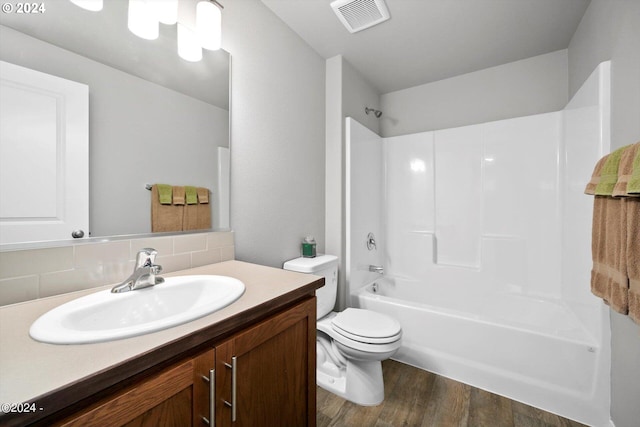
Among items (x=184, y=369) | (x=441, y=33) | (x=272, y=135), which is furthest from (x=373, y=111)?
(x=184, y=369)

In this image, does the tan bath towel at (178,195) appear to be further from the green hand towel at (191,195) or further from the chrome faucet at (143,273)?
the chrome faucet at (143,273)

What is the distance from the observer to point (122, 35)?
1.04 m

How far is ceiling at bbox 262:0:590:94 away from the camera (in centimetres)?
169

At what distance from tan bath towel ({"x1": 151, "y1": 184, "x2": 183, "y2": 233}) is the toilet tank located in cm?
79

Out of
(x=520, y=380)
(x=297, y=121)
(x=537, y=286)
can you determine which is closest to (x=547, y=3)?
(x=297, y=121)

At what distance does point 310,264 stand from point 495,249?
1704 mm

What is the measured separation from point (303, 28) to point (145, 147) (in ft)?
4.80

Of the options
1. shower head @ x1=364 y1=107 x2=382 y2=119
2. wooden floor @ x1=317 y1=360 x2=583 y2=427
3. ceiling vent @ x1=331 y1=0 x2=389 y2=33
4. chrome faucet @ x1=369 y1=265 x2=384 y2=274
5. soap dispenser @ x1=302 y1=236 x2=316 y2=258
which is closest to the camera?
wooden floor @ x1=317 y1=360 x2=583 y2=427

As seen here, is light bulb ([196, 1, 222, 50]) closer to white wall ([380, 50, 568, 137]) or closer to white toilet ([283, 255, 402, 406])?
white toilet ([283, 255, 402, 406])

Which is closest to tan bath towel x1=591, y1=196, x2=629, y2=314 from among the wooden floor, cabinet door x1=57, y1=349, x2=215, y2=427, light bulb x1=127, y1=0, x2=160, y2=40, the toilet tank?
the wooden floor

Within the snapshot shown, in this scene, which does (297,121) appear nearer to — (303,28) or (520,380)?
(303,28)

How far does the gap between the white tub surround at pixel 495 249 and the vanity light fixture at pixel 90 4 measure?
65.3 inches

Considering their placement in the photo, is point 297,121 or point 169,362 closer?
point 169,362

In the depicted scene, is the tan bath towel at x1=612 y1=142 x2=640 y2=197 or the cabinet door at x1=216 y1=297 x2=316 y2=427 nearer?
the cabinet door at x1=216 y1=297 x2=316 y2=427
